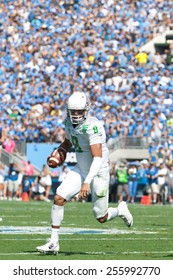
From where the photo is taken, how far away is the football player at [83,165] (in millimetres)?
10539

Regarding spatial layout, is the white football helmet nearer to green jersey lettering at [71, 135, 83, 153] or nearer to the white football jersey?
the white football jersey

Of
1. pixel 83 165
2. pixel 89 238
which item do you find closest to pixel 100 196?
pixel 83 165

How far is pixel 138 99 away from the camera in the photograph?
3038 cm

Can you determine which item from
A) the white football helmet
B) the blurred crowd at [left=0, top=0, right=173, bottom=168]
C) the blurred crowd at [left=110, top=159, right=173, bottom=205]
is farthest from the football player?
the blurred crowd at [left=0, top=0, right=173, bottom=168]

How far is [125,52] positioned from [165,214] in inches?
566

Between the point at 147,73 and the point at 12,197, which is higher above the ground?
the point at 147,73

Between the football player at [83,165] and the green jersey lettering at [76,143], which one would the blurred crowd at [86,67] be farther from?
the green jersey lettering at [76,143]

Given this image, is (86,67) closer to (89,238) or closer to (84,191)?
(89,238)

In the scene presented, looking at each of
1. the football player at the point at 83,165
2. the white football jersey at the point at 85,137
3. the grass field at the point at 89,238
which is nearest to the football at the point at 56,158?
the football player at the point at 83,165

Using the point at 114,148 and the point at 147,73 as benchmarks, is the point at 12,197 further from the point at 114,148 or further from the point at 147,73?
the point at 147,73

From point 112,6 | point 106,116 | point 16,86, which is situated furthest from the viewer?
point 112,6

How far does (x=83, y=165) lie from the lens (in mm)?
10969

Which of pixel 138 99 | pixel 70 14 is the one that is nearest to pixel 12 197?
pixel 138 99

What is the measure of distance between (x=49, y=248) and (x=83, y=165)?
111 centimetres
